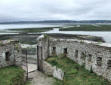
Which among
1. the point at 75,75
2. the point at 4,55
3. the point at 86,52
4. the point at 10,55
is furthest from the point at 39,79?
the point at 86,52

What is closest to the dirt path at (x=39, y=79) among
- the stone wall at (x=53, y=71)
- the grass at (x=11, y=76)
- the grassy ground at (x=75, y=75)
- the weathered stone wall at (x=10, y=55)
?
the stone wall at (x=53, y=71)

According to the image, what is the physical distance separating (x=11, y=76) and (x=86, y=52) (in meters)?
8.12

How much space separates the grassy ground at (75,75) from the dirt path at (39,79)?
1.19 metres

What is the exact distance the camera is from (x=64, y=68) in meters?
17.5

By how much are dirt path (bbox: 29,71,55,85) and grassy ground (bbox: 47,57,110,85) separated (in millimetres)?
1193

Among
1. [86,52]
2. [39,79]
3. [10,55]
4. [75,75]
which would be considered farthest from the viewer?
[39,79]

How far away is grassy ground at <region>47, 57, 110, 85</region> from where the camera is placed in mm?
14047

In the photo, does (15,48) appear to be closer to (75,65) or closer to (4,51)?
(4,51)

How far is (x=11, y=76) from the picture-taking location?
15.4 meters

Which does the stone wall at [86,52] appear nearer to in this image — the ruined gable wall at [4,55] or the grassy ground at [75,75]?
the grassy ground at [75,75]

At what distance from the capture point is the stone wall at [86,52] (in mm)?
14141

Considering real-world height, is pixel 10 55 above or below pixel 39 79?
above

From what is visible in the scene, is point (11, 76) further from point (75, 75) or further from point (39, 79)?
point (75, 75)

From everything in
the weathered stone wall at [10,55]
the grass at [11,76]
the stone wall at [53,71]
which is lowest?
the stone wall at [53,71]
